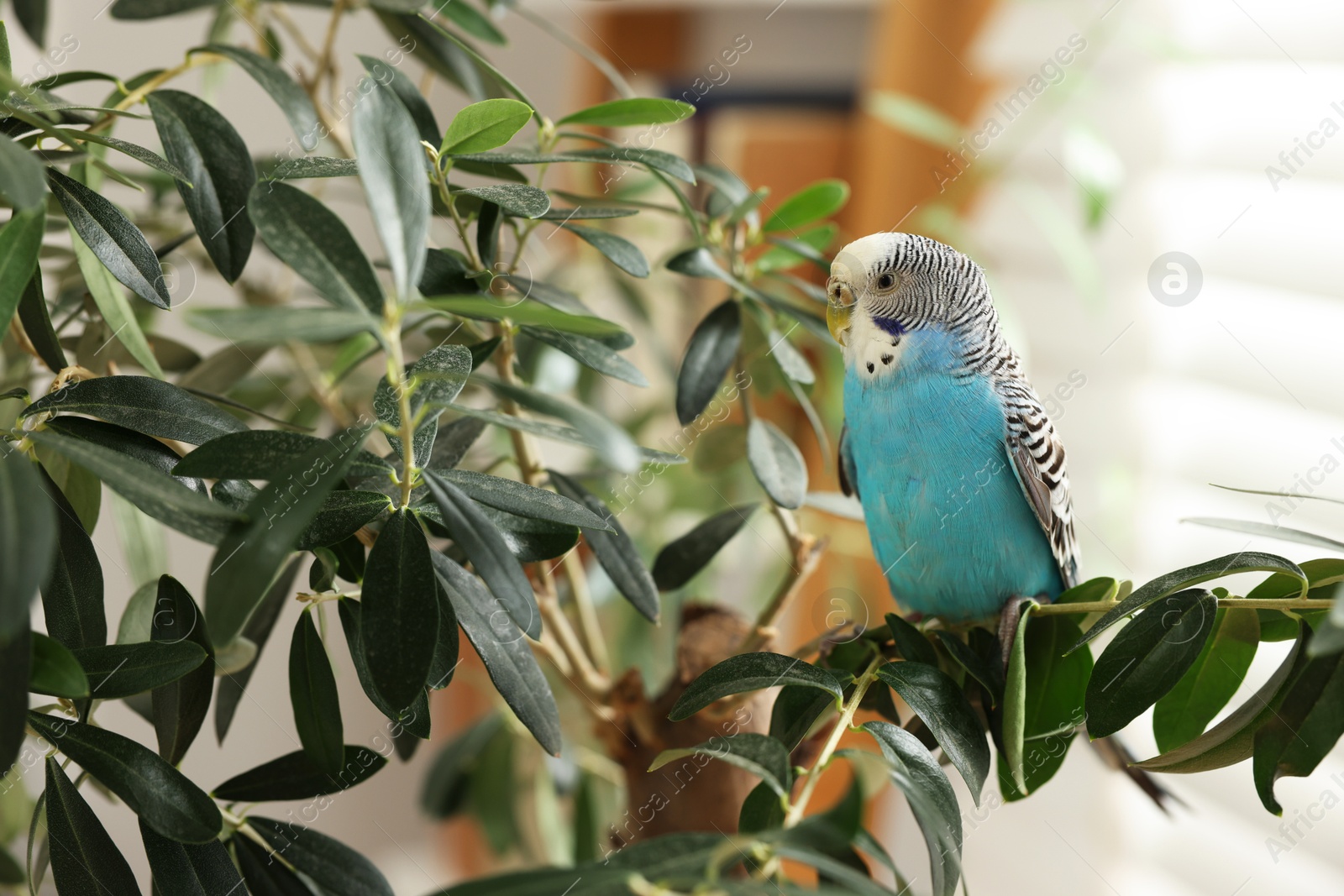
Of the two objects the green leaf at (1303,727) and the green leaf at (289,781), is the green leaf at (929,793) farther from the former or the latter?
the green leaf at (289,781)

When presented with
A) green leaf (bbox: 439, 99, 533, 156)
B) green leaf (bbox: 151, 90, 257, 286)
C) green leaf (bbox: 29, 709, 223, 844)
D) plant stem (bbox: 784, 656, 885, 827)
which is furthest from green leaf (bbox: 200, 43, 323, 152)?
plant stem (bbox: 784, 656, 885, 827)

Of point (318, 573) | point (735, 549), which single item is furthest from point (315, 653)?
point (735, 549)

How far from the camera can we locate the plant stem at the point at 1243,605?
1.47 ft

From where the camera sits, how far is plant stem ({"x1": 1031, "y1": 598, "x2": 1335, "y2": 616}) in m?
0.45

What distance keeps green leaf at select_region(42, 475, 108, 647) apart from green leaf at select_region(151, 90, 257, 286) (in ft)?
0.53

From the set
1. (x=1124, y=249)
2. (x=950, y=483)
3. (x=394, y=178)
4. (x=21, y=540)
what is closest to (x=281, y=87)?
(x=394, y=178)

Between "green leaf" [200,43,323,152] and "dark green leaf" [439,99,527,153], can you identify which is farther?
"green leaf" [200,43,323,152]

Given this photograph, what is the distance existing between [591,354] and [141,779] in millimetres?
311

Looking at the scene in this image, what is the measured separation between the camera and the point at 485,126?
1.69 ft

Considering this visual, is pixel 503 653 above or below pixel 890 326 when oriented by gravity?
below

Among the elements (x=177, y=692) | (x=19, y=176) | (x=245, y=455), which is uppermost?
(x=19, y=176)

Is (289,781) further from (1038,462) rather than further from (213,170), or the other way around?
(1038,462)

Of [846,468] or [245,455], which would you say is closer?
[245,455]

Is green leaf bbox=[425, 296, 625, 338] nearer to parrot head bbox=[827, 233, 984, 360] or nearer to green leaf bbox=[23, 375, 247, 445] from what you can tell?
green leaf bbox=[23, 375, 247, 445]
